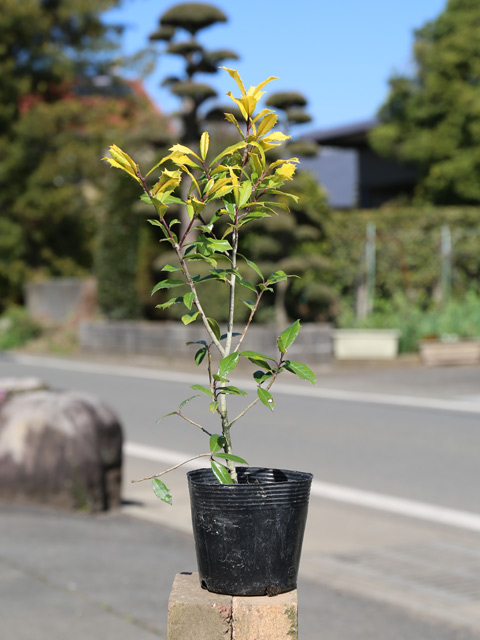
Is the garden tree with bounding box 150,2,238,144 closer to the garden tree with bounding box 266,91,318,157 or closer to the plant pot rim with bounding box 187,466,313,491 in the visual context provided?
the garden tree with bounding box 266,91,318,157

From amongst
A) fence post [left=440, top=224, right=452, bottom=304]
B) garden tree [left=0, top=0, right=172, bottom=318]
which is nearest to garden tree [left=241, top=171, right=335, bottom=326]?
fence post [left=440, top=224, right=452, bottom=304]

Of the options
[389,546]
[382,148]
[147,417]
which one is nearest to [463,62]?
[382,148]

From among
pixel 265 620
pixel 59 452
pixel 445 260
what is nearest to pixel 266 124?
pixel 265 620

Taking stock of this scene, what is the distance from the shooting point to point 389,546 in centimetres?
680

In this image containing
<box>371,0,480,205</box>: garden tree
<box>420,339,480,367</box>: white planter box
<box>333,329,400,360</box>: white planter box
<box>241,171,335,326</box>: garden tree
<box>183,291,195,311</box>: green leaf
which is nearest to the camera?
<box>183,291,195,311</box>: green leaf

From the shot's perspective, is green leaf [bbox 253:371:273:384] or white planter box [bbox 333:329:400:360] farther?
white planter box [bbox 333:329:400:360]

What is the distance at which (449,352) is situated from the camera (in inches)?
773

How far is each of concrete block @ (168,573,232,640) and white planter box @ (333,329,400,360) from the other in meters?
17.4

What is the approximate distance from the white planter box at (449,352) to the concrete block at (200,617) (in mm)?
17223

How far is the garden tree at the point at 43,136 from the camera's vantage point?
96.3ft

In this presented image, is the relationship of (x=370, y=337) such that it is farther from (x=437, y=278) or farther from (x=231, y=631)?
(x=231, y=631)

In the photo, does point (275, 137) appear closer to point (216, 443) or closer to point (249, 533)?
point (216, 443)

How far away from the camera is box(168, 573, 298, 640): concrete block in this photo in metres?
2.48

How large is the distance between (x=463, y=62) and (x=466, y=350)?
15422mm
